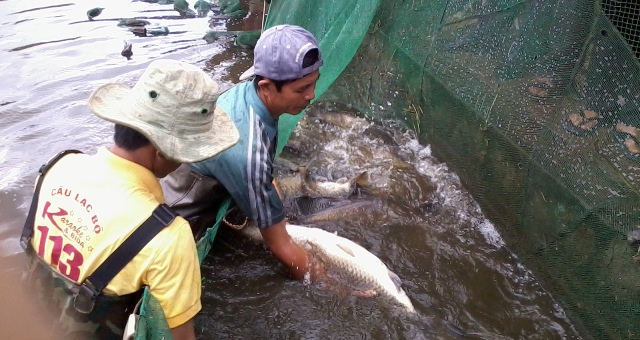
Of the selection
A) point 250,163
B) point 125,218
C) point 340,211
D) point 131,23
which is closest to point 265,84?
point 250,163

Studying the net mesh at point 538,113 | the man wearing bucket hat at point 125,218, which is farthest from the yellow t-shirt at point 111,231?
the net mesh at point 538,113

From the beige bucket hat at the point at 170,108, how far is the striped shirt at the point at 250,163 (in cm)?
76

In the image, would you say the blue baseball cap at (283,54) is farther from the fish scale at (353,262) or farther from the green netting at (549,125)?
the green netting at (549,125)

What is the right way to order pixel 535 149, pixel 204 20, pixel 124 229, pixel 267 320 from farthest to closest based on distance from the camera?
pixel 204 20, pixel 535 149, pixel 267 320, pixel 124 229

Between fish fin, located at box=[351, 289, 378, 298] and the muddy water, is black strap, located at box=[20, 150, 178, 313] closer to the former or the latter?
the muddy water

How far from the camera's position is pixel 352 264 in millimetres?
3498

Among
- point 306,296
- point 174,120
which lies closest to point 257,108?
point 174,120

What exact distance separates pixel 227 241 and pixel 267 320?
0.72 meters

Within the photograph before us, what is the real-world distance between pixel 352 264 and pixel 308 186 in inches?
53.7

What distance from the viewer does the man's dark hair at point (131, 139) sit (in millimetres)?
2116

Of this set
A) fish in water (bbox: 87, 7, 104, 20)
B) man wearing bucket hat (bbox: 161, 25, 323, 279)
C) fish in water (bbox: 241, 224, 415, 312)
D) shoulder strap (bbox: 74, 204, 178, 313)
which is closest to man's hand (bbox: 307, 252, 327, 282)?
fish in water (bbox: 241, 224, 415, 312)

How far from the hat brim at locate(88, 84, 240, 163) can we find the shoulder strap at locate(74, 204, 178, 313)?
0.82 ft

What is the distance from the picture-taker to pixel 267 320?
3.43 m

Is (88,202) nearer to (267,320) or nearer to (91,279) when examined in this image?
(91,279)
